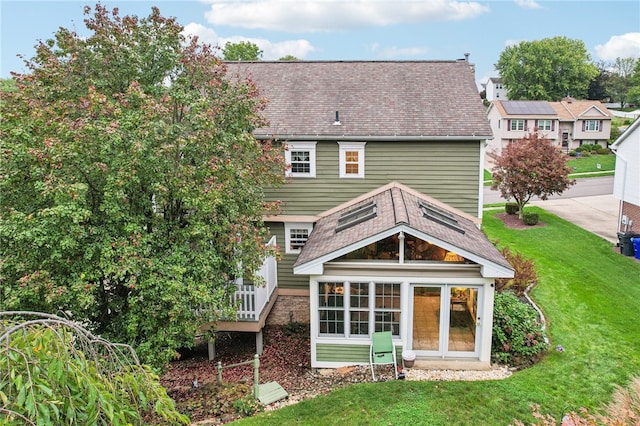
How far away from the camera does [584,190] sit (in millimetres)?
34969

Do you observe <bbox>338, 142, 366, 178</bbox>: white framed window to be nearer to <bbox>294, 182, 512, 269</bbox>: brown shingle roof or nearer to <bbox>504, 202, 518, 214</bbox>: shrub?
<bbox>294, 182, 512, 269</bbox>: brown shingle roof

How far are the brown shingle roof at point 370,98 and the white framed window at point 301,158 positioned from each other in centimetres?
41

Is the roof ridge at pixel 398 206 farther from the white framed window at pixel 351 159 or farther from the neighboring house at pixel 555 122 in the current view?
the neighboring house at pixel 555 122

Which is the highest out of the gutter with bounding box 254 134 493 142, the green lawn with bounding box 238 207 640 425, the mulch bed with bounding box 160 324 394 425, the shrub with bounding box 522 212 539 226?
the gutter with bounding box 254 134 493 142

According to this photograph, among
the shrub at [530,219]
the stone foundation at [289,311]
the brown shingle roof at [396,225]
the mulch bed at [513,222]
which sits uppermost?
the brown shingle roof at [396,225]

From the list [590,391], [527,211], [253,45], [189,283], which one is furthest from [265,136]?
[253,45]

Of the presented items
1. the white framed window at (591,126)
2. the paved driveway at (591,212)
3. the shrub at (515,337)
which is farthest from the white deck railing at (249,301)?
the white framed window at (591,126)

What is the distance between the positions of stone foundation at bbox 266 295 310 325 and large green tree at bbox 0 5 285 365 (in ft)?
14.3

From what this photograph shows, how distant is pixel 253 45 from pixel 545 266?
53.1 metres

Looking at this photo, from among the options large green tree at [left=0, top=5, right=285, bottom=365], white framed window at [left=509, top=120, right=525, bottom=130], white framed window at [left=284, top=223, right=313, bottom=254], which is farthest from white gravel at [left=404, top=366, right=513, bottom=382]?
white framed window at [left=509, top=120, right=525, bottom=130]

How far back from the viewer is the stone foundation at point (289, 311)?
14828 millimetres

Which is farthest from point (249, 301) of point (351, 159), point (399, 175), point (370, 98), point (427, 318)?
point (370, 98)

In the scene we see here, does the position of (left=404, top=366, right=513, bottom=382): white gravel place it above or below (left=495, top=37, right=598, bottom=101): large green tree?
below

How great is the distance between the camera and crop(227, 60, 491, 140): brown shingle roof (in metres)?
15.0
